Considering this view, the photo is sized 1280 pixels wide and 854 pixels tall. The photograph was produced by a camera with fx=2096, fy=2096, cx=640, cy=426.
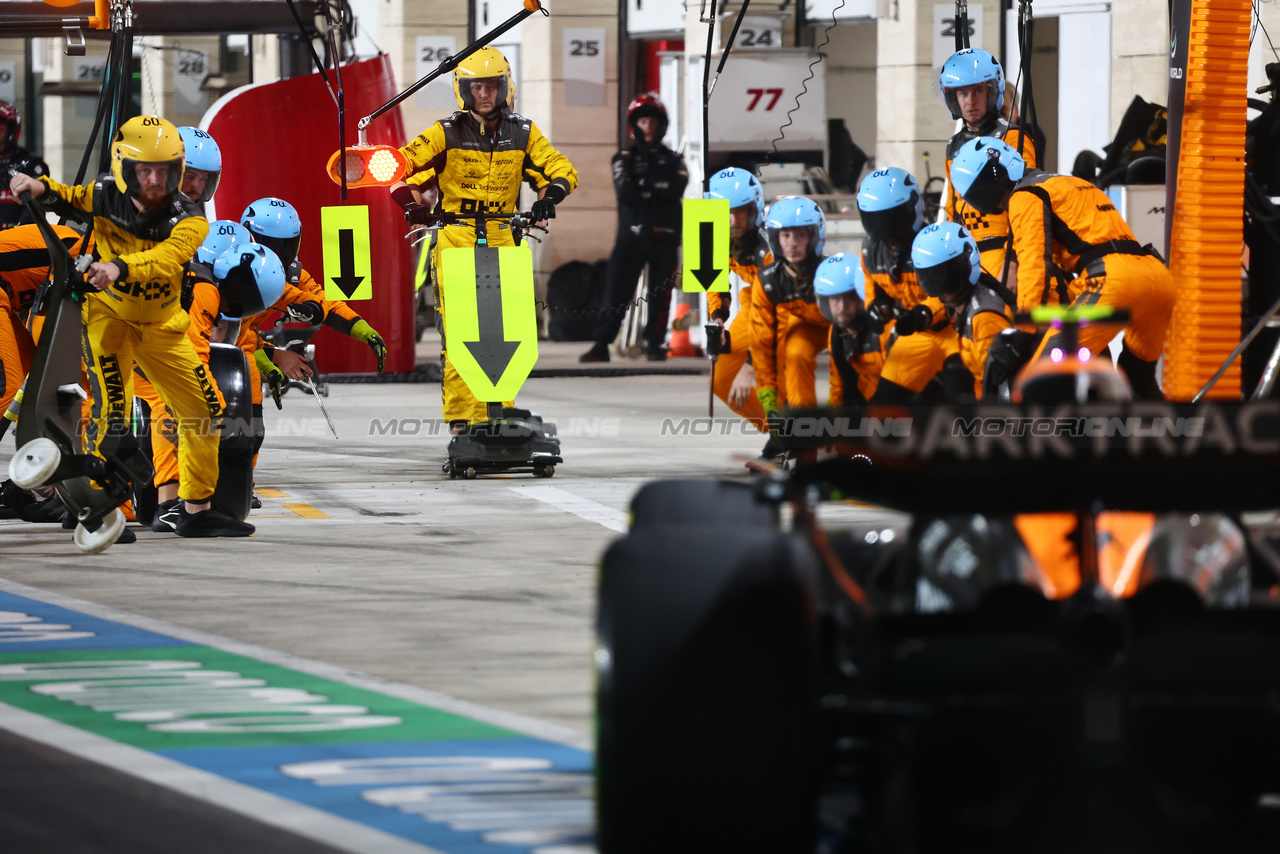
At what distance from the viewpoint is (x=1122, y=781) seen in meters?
3.05

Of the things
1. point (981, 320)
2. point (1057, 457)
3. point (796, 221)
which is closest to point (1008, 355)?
point (981, 320)

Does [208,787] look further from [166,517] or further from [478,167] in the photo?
[478,167]

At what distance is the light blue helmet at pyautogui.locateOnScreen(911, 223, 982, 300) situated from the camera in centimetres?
929

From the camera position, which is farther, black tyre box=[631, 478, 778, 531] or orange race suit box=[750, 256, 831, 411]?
orange race suit box=[750, 256, 831, 411]

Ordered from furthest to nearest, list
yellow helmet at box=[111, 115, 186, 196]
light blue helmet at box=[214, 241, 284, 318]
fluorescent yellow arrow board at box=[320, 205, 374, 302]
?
fluorescent yellow arrow board at box=[320, 205, 374, 302], light blue helmet at box=[214, 241, 284, 318], yellow helmet at box=[111, 115, 186, 196]

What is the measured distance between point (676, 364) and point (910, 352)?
Result: 10.5 metres

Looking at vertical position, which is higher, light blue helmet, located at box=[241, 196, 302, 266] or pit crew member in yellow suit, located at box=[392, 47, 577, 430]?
pit crew member in yellow suit, located at box=[392, 47, 577, 430]

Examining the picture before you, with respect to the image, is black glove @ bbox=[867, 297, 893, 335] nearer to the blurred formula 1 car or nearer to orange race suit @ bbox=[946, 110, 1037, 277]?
orange race suit @ bbox=[946, 110, 1037, 277]

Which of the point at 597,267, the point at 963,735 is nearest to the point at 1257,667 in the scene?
the point at 963,735

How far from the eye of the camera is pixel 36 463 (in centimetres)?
798

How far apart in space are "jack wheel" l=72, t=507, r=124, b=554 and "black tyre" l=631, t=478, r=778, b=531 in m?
4.84

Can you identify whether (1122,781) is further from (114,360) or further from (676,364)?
(676,364)

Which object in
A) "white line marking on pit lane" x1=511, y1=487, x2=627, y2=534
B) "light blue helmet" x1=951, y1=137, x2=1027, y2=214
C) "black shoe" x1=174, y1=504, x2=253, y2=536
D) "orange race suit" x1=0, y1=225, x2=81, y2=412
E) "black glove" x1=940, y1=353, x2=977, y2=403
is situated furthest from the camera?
"black glove" x1=940, y1=353, x2=977, y2=403

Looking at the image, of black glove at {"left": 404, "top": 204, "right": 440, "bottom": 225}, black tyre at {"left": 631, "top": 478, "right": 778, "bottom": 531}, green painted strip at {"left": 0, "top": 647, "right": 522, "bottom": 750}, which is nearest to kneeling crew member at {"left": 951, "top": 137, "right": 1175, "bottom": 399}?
black glove at {"left": 404, "top": 204, "right": 440, "bottom": 225}
